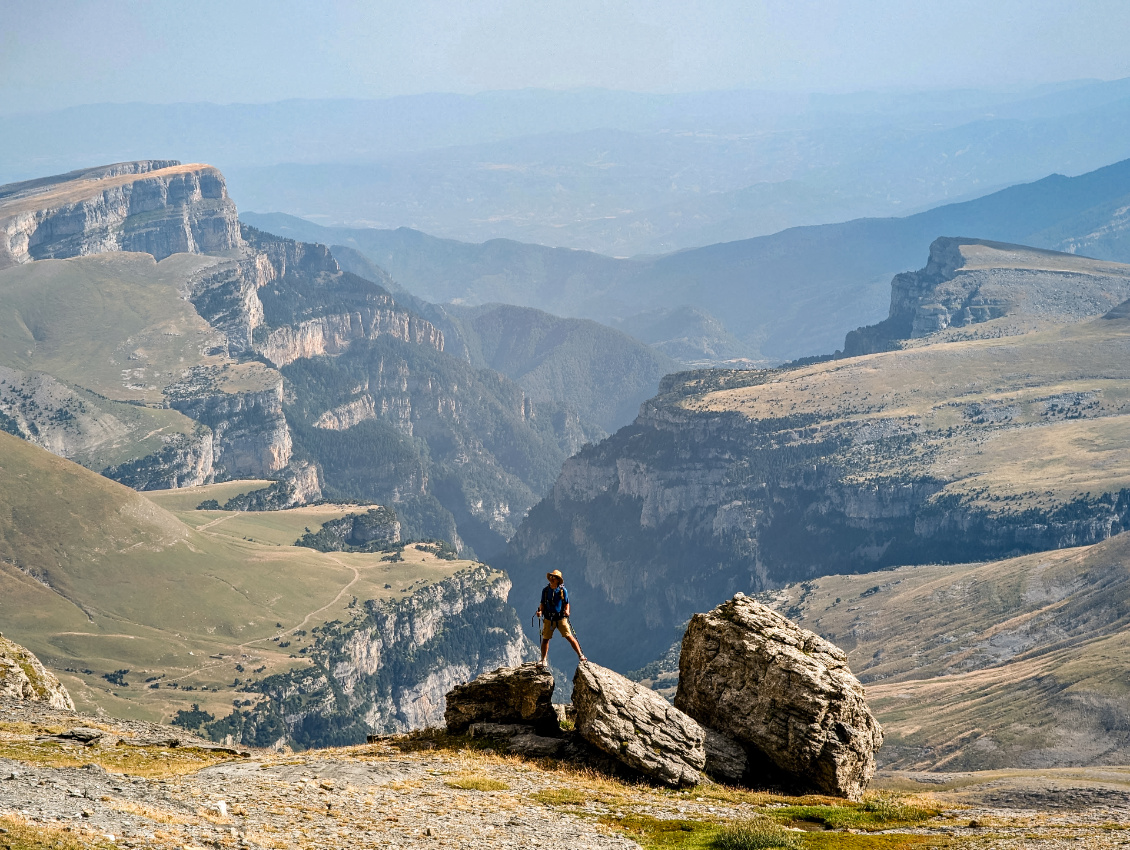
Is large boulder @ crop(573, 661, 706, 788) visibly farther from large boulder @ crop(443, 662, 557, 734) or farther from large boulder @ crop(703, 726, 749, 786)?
large boulder @ crop(443, 662, 557, 734)

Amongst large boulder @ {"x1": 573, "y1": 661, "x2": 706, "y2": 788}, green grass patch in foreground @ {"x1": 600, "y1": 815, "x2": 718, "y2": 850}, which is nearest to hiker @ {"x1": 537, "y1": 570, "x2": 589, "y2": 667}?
large boulder @ {"x1": 573, "y1": 661, "x2": 706, "y2": 788}

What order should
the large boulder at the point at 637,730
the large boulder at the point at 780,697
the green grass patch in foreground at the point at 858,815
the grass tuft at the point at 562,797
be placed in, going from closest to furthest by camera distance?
the green grass patch in foreground at the point at 858,815 < the grass tuft at the point at 562,797 < the large boulder at the point at 637,730 < the large boulder at the point at 780,697

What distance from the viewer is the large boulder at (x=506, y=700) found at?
59000 millimetres

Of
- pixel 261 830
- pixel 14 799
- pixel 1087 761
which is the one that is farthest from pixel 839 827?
pixel 1087 761

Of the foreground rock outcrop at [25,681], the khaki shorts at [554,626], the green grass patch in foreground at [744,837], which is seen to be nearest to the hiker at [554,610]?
the khaki shorts at [554,626]

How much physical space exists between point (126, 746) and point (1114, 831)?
4781 cm

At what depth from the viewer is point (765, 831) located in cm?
4447

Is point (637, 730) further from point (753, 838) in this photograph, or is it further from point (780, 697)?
point (753, 838)

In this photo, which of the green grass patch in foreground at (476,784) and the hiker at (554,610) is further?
the hiker at (554,610)

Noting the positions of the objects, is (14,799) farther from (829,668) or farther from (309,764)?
(829,668)

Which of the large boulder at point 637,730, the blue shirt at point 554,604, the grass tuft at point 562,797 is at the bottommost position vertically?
the grass tuft at point 562,797

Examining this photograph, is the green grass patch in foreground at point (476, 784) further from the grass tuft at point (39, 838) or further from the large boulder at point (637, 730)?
→ the grass tuft at point (39, 838)

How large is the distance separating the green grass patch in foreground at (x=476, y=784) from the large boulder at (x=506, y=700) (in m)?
6.92

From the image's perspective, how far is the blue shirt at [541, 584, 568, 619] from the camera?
57.0 meters
